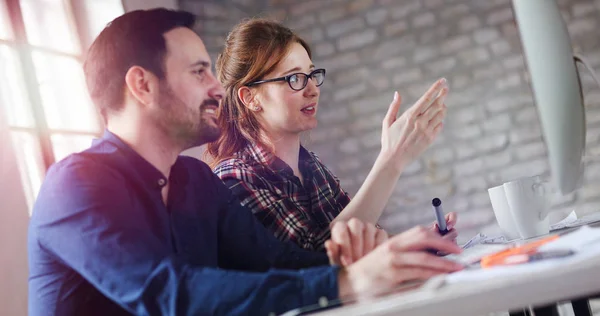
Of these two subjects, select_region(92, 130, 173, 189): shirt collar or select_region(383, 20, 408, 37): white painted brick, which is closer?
select_region(92, 130, 173, 189): shirt collar

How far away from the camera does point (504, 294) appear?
403 mm

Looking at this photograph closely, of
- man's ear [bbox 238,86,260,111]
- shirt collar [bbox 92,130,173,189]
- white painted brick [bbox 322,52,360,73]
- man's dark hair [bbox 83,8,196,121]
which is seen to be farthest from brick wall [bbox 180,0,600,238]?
shirt collar [bbox 92,130,173,189]

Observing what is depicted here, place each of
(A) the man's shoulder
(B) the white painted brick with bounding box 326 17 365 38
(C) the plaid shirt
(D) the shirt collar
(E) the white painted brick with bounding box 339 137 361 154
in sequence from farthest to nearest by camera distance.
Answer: (B) the white painted brick with bounding box 326 17 365 38 → (E) the white painted brick with bounding box 339 137 361 154 → (C) the plaid shirt → (A) the man's shoulder → (D) the shirt collar

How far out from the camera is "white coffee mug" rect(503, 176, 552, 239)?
33.1 inches

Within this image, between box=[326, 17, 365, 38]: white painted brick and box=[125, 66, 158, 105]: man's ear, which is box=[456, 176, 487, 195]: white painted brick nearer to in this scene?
box=[326, 17, 365, 38]: white painted brick

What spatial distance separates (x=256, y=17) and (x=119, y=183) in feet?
2.09

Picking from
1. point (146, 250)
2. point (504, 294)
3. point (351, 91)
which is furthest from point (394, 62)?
point (504, 294)

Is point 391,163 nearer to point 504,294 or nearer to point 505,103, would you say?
point 505,103

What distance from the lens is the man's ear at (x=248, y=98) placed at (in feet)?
3.83

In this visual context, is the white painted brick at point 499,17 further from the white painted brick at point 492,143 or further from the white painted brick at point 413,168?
the white painted brick at point 413,168

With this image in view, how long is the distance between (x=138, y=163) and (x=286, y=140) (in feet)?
1.49

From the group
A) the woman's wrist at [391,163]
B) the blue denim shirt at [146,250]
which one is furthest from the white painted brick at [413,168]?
the blue denim shirt at [146,250]

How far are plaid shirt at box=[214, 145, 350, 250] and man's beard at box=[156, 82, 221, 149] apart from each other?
173 mm

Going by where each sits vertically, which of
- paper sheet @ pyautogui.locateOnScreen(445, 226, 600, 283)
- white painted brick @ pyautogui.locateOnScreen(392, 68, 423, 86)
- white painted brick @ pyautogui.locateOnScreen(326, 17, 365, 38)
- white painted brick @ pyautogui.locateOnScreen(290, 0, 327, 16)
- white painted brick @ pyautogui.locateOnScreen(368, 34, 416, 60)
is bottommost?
paper sheet @ pyautogui.locateOnScreen(445, 226, 600, 283)
